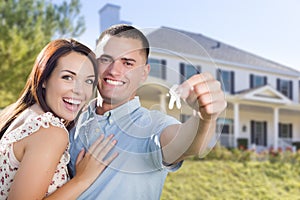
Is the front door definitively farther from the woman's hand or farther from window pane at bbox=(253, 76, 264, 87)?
the woman's hand

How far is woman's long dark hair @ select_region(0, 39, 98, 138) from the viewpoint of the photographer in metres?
1.22

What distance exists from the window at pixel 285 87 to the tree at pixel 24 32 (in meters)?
9.08

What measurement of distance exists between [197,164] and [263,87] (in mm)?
7628

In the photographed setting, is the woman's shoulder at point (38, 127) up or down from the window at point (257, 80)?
up

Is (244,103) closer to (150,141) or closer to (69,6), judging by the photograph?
(69,6)

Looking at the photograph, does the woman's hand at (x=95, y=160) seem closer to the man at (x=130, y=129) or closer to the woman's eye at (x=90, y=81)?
the man at (x=130, y=129)

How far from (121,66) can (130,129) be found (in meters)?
0.17

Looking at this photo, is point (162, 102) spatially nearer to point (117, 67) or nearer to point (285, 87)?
point (117, 67)

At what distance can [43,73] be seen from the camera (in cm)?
124

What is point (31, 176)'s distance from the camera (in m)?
1.03

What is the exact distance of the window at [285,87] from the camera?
16250mm

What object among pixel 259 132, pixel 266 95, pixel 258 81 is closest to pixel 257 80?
pixel 258 81

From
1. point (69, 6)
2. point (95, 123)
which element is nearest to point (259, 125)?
point (69, 6)

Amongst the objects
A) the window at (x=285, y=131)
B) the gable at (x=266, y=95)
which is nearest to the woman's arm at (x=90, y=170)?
the gable at (x=266, y=95)
